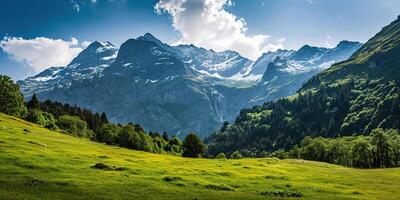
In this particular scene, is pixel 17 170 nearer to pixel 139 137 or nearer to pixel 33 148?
pixel 33 148

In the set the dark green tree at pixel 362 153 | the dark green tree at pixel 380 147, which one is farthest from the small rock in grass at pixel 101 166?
the dark green tree at pixel 362 153

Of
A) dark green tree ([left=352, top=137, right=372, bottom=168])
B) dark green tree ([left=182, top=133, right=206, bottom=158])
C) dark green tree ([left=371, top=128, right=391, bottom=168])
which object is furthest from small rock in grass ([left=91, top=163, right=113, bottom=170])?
dark green tree ([left=352, top=137, right=372, bottom=168])

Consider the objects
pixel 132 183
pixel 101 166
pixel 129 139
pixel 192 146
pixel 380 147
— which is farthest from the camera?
pixel 192 146

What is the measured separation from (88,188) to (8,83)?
133m

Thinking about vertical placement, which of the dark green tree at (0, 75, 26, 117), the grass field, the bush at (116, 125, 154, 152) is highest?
the dark green tree at (0, 75, 26, 117)

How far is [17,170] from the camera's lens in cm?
5000

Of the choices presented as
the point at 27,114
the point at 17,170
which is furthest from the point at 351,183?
the point at 27,114

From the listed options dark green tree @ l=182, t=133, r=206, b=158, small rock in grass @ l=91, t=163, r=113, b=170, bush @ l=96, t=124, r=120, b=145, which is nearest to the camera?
small rock in grass @ l=91, t=163, r=113, b=170

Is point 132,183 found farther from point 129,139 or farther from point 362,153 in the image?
point 362,153

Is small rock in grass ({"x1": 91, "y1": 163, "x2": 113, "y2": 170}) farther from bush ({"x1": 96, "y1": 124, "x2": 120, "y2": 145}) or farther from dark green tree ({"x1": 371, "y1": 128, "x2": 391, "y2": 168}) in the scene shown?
dark green tree ({"x1": 371, "y1": 128, "x2": 391, "y2": 168})

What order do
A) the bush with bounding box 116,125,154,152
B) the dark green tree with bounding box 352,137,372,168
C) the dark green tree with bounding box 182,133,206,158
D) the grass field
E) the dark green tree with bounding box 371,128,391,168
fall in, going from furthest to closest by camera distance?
the dark green tree with bounding box 182,133,206,158, the bush with bounding box 116,125,154,152, the dark green tree with bounding box 352,137,372,168, the dark green tree with bounding box 371,128,391,168, the grass field

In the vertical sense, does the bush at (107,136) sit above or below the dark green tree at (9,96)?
below

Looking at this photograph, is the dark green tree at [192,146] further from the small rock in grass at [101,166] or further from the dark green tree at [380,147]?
the small rock in grass at [101,166]

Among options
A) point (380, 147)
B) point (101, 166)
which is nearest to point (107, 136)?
point (380, 147)
